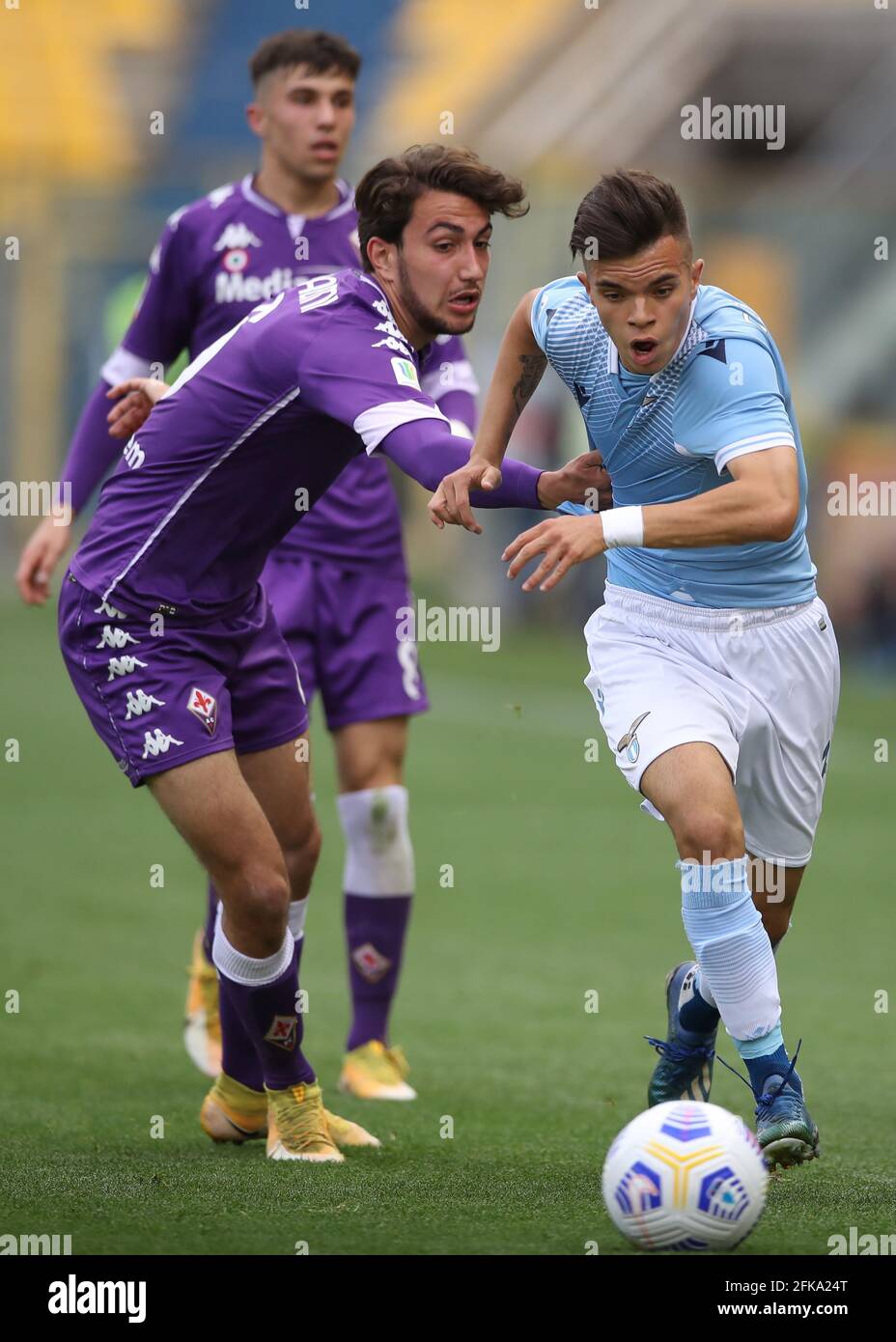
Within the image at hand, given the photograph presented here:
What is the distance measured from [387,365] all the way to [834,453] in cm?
1605

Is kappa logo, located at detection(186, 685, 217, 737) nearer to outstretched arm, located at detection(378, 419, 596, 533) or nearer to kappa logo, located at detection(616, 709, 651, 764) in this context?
outstretched arm, located at detection(378, 419, 596, 533)

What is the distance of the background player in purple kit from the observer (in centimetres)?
636

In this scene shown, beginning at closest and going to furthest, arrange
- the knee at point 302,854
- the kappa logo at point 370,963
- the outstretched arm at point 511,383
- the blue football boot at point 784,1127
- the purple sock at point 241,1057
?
1. the blue football boot at point 784,1127
2. the outstretched arm at point 511,383
3. the purple sock at point 241,1057
4. the knee at point 302,854
5. the kappa logo at point 370,963

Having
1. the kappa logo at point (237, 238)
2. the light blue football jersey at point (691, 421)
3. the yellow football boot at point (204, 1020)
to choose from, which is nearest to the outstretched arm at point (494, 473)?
the light blue football jersey at point (691, 421)

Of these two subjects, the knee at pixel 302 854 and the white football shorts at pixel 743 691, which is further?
the knee at pixel 302 854

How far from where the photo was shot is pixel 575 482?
4957 millimetres

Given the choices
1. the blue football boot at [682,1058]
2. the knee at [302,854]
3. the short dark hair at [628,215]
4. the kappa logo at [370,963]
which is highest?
the short dark hair at [628,215]

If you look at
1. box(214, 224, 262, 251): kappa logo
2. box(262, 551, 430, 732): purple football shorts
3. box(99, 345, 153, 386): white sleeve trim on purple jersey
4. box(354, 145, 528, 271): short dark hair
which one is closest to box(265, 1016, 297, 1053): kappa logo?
box(262, 551, 430, 732): purple football shorts

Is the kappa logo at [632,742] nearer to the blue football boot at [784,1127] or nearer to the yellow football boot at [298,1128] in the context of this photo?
the blue football boot at [784,1127]

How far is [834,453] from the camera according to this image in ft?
65.5

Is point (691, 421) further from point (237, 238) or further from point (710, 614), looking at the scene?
point (237, 238)

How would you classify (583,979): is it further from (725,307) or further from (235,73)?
(235,73)

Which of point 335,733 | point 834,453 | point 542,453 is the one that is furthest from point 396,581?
point 542,453

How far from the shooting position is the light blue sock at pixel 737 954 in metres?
4.61
